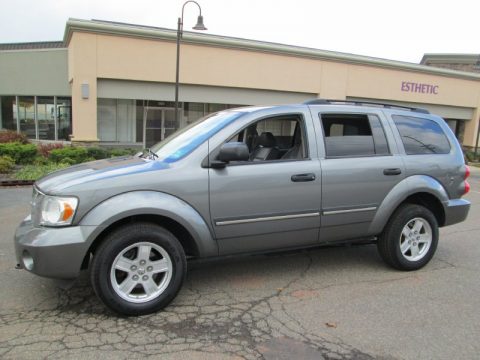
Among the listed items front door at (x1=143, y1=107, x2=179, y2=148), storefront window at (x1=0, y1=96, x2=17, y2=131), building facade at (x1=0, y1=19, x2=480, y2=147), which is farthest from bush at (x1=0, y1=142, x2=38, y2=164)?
storefront window at (x1=0, y1=96, x2=17, y2=131)

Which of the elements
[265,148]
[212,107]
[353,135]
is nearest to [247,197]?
[265,148]

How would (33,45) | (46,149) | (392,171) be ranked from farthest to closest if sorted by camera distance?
(33,45), (46,149), (392,171)

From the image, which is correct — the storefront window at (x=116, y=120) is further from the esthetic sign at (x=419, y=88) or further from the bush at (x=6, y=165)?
the esthetic sign at (x=419, y=88)

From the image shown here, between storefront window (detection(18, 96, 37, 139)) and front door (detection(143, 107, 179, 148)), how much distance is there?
6.55m

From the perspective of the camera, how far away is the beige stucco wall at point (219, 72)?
18250mm

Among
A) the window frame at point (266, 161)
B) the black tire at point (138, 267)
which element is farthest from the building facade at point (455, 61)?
the black tire at point (138, 267)

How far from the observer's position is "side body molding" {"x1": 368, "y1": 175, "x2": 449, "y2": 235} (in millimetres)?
4797

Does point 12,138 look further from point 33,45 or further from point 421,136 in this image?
point 421,136

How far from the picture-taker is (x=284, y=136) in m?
5.22

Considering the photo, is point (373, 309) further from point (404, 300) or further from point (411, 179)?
point (411, 179)

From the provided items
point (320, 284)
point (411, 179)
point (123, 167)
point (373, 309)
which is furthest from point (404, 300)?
point (123, 167)

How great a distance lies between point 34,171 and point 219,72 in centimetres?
1050

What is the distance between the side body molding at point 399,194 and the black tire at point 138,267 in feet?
7.14

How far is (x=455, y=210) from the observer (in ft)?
17.2
